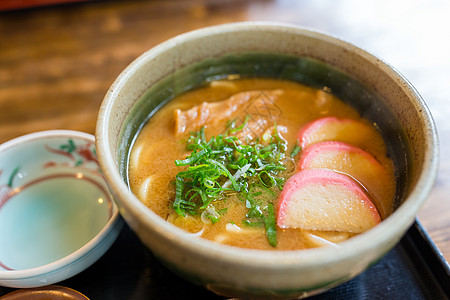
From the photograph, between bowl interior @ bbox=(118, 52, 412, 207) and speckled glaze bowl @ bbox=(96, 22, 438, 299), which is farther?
bowl interior @ bbox=(118, 52, 412, 207)

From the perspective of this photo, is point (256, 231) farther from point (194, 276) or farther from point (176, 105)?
point (176, 105)

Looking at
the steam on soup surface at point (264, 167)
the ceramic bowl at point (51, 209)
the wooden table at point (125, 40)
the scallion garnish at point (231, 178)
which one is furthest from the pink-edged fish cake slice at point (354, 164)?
the ceramic bowl at point (51, 209)

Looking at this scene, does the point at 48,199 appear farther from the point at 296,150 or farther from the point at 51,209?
the point at 296,150

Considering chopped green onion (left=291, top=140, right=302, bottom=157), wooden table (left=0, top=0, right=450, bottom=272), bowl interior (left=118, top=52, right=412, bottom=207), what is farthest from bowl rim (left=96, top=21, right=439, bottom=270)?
wooden table (left=0, top=0, right=450, bottom=272)

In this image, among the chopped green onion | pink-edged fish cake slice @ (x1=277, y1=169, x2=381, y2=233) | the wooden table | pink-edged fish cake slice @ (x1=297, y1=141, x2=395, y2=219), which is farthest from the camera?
the wooden table

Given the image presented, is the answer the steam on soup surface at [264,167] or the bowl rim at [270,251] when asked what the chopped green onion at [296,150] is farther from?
the bowl rim at [270,251]

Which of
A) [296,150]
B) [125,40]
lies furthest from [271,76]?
[125,40]

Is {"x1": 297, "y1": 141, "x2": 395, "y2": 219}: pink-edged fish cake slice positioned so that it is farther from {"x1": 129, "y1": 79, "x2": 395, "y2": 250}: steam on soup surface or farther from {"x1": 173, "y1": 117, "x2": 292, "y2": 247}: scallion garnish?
{"x1": 173, "y1": 117, "x2": 292, "y2": 247}: scallion garnish

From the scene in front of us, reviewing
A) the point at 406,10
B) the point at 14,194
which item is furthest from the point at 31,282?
the point at 406,10
